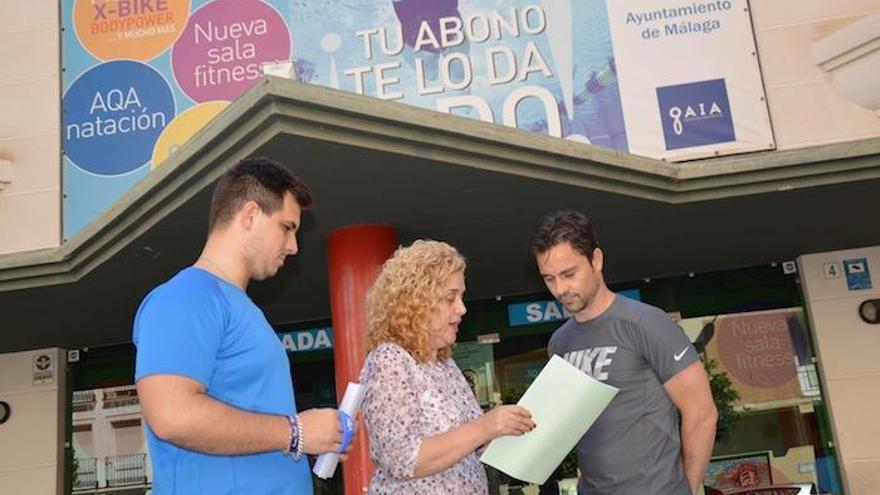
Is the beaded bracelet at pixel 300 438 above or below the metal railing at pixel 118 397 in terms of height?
below

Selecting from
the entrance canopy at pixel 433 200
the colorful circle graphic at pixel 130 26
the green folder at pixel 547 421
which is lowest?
the green folder at pixel 547 421

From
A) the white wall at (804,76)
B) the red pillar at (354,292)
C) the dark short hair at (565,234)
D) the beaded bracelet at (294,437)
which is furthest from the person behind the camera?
the white wall at (804,76)

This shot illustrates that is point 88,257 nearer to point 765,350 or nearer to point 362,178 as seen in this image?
point 362,178

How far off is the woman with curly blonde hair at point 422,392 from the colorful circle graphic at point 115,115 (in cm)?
516

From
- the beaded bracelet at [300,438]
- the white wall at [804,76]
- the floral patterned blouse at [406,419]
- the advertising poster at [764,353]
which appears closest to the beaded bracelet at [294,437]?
the beaded bracelet at [300,438]

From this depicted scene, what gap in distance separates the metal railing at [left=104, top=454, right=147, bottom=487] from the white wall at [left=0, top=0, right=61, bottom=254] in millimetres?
2111

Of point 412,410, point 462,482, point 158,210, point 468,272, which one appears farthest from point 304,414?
point 468,272

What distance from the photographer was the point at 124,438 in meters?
8.05

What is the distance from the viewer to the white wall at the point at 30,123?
302 inches

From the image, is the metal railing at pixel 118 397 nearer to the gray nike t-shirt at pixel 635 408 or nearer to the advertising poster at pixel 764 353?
the advertising poster at pixel 764 353

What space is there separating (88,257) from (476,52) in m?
3.62

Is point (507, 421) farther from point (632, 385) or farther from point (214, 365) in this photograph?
point (214, 365)

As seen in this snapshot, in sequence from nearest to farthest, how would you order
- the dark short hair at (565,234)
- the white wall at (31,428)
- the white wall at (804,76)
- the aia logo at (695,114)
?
the dark short hair at (565,234) → the aia logo at (695,114) → the white wall at (804,76) → the white wall at (31,428)

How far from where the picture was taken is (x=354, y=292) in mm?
5785
